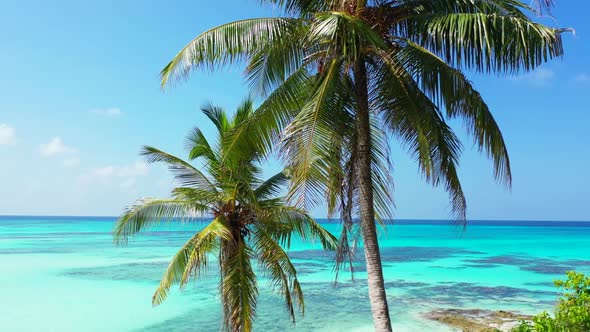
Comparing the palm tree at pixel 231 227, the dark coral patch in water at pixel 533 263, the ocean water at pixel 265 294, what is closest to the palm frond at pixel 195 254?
the palm tree at pixel 231 227

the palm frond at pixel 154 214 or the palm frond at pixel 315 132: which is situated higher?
the palm frond at pixel 315 132

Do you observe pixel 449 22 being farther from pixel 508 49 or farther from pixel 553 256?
pixel 553 256

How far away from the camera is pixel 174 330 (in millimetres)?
16875

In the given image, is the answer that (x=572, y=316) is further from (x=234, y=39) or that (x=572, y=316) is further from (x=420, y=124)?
(x=234, y=39)

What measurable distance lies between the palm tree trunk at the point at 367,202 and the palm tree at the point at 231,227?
235 cm

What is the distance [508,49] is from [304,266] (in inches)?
1124

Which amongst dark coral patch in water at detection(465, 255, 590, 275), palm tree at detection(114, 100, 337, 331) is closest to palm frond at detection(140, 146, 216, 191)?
palm tree at detection(114, 100, 337, 331)

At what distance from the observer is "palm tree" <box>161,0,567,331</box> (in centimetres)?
641

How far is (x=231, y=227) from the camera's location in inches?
367

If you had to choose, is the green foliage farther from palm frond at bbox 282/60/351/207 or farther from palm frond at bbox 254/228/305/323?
palm frond at bbox 254/228/305/323

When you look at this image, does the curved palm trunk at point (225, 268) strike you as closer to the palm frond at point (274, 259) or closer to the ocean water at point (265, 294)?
the palm frond at point (274, 259)

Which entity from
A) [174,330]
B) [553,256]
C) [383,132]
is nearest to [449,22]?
[383,132]

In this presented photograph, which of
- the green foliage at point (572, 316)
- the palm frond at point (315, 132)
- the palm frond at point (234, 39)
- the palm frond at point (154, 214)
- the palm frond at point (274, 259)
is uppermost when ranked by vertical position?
the palm frond at point (234, 39)

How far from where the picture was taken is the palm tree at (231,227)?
8844mm
